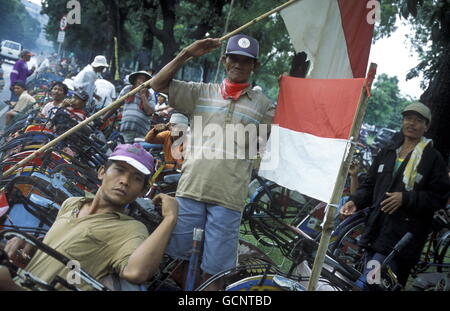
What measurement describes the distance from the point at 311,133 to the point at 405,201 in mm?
1331

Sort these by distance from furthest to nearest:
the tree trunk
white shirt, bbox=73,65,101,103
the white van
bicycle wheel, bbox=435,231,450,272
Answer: the white van → white shirt, bbox=73,65,101,103 → bicycle wheel, bbox=435,231,450,272 → the tree trunk

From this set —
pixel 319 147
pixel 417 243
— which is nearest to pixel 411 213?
pixel 417 243

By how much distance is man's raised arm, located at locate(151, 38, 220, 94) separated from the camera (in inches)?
104

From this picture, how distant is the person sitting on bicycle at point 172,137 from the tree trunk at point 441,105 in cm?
322

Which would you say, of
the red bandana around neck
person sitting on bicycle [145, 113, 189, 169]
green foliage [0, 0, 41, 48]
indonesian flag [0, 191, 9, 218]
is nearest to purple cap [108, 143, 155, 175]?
the red bandana around neck

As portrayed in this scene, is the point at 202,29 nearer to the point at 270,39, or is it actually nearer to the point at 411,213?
the point at 270,39

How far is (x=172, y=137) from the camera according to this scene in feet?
16.5

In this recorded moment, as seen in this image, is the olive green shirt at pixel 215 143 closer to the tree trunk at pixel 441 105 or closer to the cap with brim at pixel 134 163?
the cap with brim at pixel 134 163

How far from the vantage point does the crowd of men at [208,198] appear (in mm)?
2223

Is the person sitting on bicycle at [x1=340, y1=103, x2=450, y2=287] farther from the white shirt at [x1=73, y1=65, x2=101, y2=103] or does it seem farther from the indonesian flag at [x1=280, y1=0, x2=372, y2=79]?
the white shirt at [x1=73, y1=65, x2=101, y2=103]

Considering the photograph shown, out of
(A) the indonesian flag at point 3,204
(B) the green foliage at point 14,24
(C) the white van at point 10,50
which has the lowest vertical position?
(A) the indonesian flag at point 3,204

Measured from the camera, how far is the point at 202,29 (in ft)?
52.8

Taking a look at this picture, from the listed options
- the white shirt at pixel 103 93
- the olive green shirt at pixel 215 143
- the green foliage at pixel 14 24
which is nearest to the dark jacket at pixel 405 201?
the olive green shirt at pixel 215 143

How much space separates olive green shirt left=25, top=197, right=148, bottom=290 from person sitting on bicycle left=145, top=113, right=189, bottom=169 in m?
2.09
